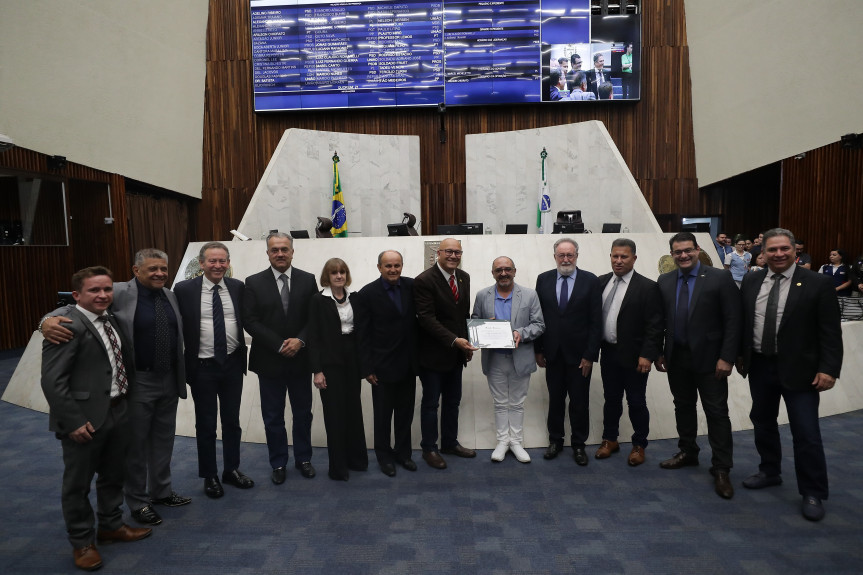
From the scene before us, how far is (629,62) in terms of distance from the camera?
10.8 m

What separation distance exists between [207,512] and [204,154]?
10.4m

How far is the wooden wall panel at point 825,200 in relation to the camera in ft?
23.4

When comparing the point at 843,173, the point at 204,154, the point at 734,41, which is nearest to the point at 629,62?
the point at 734,41

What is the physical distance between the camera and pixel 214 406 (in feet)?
10.1

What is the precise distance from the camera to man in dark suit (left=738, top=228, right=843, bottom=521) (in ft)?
8.64

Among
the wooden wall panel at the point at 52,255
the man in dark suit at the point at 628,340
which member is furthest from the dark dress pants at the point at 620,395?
the wooden wall panel at the point at 52,255

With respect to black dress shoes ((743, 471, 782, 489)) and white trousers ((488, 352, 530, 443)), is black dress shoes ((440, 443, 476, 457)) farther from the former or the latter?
black dress shoes ((743, 471, 782, 489))

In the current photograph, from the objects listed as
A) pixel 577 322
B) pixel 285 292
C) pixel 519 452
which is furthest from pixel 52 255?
pixel 577 322

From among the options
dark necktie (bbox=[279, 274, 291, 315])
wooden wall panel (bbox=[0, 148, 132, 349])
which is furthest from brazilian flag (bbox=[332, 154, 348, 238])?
dark necktie (bbox=[279, 274, 291, 315])

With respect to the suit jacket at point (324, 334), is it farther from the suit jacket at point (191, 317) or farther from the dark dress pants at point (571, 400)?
the dark dress pants at point (571, 400)

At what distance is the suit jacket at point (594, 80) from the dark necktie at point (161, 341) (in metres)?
10.3

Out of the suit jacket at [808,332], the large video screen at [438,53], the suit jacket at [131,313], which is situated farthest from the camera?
the large video screen at [438,53]

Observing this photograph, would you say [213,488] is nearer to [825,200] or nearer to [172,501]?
[172,501]

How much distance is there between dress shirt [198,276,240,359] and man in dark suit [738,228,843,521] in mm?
3068
